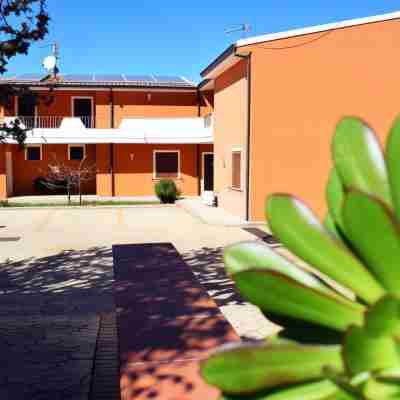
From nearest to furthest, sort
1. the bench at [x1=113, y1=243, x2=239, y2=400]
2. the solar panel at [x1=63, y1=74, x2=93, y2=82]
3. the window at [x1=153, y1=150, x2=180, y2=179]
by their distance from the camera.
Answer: the bench at [x1=113, y1=243, x2=239, y2=400] < the solar panel at [x1=63, y1=74, x2=93, y2=82] < the window at [x1=153, y1=150, x2=180, y2=179]

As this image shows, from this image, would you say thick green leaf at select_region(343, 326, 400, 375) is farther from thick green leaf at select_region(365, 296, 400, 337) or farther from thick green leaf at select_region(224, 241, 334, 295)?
thick green leaf at select_region(224, 241, 334, 295)

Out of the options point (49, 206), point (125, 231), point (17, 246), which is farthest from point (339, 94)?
point (49, 206)

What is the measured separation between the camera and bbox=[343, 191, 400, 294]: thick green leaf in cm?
89

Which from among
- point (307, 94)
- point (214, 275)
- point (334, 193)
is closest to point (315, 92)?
point (307, 94)

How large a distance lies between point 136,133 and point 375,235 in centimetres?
2538

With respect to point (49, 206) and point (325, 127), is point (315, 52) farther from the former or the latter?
point (49, 206)

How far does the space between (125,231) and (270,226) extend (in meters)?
14.8

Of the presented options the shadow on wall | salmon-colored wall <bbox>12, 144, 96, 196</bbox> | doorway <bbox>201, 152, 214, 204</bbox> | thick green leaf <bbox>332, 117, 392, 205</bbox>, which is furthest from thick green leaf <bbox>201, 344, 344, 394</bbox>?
salmon-colored wall <bbox>12, 144, 96, 196</bbox>

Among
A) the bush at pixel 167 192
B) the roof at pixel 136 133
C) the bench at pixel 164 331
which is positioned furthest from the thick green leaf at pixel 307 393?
the roof at pixel 136 133

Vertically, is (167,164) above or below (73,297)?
above

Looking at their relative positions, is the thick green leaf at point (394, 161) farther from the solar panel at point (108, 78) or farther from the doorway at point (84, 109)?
the solar panel at point (108, 78)

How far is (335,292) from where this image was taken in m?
1.13

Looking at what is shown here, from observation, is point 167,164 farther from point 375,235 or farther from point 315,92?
point 375,235

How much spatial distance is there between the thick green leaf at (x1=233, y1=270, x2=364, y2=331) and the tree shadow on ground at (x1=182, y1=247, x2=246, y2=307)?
523cm
